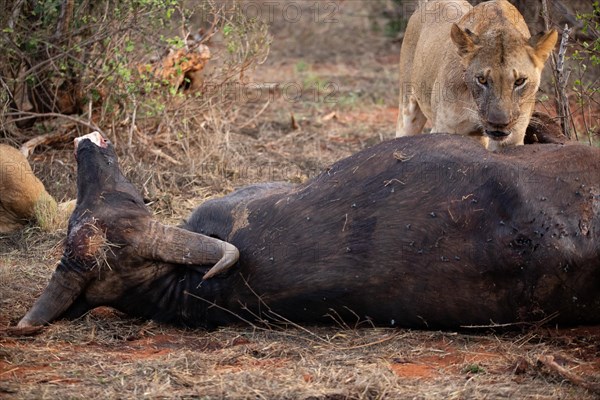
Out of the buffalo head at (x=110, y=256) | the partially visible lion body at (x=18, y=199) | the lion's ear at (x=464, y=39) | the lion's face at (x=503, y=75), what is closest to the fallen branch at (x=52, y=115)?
the partially visible lion body at (x=18, y=199)

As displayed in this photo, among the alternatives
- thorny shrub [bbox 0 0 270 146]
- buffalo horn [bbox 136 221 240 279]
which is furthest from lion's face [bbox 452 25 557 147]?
thorny shrub [bbox 0 0 270 146]

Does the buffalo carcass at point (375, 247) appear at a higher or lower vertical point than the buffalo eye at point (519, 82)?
lower

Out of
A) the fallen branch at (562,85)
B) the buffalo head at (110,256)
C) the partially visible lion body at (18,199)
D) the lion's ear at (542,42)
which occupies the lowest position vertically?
the partially visible lion body at (18,199)

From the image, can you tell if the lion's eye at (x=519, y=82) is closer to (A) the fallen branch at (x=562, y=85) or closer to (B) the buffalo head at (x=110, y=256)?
(A) the fallen branch at (x=562, y=85)

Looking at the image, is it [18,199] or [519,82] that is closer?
[519,82]

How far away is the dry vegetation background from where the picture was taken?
420 centimetres

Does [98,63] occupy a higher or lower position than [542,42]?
lower

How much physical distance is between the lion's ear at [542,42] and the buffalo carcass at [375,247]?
42.9 inches

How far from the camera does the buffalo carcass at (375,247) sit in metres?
4.60

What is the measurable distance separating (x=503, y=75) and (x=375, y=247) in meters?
1.70

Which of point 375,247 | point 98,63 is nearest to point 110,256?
point 375,247

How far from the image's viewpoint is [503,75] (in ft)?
19.1

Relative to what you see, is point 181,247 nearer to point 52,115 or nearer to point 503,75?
point 503,75

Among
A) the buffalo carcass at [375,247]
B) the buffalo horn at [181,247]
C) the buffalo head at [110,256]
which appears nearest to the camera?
the buffalo carcass at [375,247]
